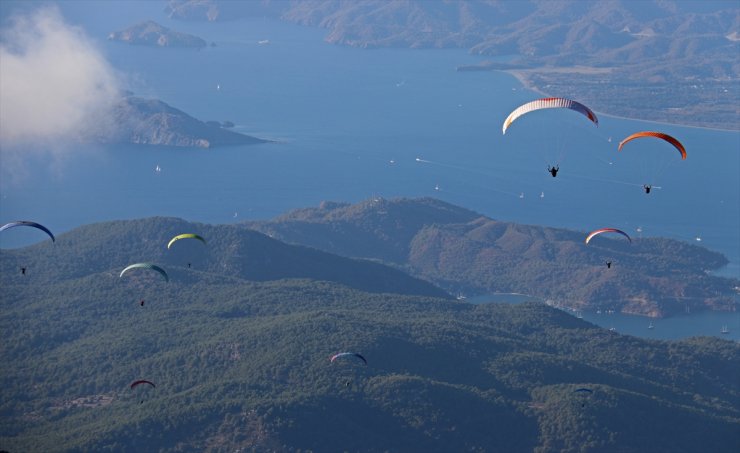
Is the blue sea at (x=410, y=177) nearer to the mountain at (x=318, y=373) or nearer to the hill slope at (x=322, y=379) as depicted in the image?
the mountain at (x=318, y=373)

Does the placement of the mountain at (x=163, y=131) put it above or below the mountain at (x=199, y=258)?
above

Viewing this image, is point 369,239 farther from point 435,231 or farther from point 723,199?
point 723,199

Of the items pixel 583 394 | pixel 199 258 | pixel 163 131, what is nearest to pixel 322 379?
pixel 583 394

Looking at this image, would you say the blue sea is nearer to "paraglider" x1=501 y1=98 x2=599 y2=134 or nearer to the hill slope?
the hill slope

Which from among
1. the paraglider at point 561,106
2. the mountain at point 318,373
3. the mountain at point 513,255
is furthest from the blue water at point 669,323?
the paraglider at point 561,106

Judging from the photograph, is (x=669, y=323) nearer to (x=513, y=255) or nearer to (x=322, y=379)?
(x=513, y=255)

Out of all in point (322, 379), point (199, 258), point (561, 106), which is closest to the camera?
point (561, 106)
